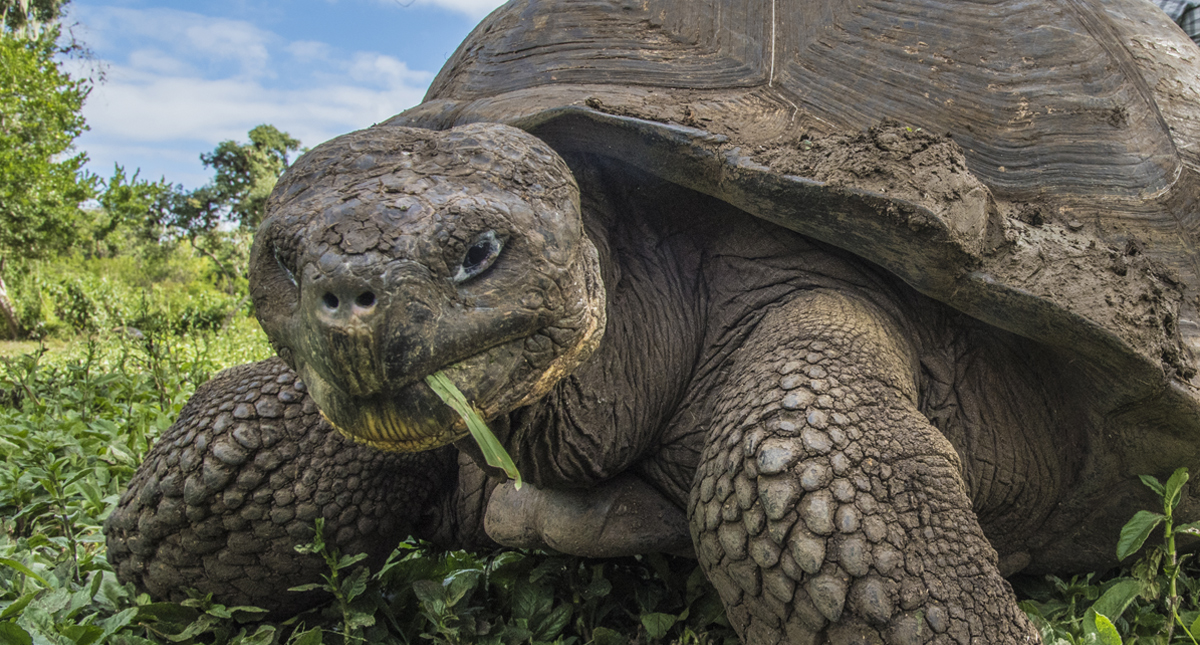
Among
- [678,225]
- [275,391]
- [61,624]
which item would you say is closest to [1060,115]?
[678,225]

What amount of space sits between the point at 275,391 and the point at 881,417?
4.98 feet

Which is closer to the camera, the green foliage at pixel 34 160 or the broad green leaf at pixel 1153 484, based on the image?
the broad green leaf at pixel 1153 484

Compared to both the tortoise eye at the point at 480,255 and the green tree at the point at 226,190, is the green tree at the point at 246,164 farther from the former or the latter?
the tortoise eye at the point at 480,255

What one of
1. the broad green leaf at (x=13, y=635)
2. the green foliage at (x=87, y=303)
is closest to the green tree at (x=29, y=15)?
the green foliage at (x=87, y=303)

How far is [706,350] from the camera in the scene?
201 cm

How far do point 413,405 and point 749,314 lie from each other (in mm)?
984

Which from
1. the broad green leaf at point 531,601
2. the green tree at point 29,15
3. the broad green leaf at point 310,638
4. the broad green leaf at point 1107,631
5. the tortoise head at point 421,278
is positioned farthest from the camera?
the green tree at point 29,15

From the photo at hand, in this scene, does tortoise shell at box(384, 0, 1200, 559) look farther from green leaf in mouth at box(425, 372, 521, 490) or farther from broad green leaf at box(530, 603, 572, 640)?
broad green leaf at box(530, 603, 572, 640)

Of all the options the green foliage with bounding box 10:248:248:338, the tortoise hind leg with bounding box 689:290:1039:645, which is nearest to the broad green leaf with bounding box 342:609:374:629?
the tortoise hind leg with bounding box 689:290:1039:645

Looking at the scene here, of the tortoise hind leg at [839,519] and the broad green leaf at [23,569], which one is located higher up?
the tortoise hind leg at [839,519]

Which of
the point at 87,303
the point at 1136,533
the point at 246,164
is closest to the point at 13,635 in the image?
the point at 1136,533

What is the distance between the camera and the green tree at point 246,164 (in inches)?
1379

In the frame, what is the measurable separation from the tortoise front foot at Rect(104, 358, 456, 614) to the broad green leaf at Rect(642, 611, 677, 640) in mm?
739

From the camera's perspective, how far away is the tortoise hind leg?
1362 millimetres
